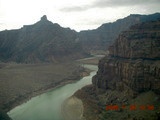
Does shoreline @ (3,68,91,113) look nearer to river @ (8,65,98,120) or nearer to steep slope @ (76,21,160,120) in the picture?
river @ (8,65,98,120)

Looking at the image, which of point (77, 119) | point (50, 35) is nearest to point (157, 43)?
point (77, 119)

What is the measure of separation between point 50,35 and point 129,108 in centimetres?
14114

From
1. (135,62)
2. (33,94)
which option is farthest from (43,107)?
(135,62)

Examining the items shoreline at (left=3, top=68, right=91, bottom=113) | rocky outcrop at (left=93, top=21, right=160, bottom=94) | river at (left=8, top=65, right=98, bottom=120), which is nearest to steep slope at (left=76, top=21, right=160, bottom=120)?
rocky outcrop at (left=93, top=21, right=160, bottom=94)

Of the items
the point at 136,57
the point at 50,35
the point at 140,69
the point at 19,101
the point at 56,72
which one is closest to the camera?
the point at 140,69

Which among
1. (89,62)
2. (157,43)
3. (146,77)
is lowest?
(89,62)

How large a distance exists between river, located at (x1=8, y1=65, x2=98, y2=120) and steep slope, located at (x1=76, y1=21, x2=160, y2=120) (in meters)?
8.35

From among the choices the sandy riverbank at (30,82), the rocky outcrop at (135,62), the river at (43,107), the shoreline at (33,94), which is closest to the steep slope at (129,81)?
the rocky outcrop at (135,62)

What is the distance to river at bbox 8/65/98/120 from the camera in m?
76.2

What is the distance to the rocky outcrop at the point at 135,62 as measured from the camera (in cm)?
6756

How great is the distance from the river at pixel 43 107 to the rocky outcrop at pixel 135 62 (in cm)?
1472

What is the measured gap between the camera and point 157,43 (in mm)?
70312

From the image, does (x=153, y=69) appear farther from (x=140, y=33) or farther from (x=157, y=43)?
(x=140, y=33)

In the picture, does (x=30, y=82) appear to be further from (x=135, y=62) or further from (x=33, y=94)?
(x=135, y=62)
